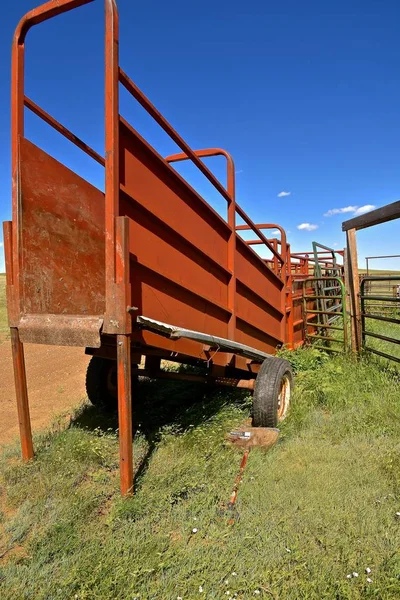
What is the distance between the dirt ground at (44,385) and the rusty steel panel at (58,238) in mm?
2144

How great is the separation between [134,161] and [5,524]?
263 centimetres

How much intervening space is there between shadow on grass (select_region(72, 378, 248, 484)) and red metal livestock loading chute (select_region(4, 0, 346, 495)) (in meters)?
0.50

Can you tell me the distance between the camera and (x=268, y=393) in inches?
153

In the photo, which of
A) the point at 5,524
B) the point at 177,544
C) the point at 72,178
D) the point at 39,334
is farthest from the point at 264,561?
the point at 72,178

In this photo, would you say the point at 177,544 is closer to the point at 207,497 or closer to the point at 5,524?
the point at 207,497

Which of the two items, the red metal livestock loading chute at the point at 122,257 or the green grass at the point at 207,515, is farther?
the red metal livestock loading chute at the point at 122,257

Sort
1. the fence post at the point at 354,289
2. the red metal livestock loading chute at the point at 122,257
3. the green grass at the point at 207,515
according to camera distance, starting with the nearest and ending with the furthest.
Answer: the green grass at the point at 207,515
the red metal livestock loading chute at the point at 122,257
the fence post at the point at 354,289

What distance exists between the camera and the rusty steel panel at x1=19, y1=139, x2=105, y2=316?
3.08 m

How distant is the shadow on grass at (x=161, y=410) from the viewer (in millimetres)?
4000

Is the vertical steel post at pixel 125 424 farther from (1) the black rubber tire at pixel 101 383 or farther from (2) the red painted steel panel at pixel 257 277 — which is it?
(1) the black rubber tire at pixel 101 383

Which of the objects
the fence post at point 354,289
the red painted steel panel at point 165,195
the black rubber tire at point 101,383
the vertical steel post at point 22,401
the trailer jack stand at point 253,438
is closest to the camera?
the red painted steel panel at point 165,195

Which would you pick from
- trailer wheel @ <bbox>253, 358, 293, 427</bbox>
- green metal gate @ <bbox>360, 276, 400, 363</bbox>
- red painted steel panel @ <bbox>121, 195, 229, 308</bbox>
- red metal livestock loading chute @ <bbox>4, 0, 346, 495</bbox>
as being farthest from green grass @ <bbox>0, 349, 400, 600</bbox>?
red painted steel panel @ <bbox>121, 195, 229, 308</bbox>

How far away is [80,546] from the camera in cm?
223

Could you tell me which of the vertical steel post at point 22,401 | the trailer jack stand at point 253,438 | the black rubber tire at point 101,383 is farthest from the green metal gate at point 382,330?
the vertical steel post at point 22,401
